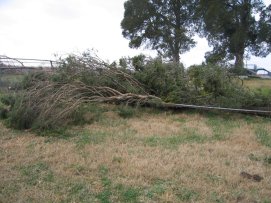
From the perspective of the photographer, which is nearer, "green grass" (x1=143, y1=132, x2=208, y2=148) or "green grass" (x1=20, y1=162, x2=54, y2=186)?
"green grass" (x1=20, y1=162, x2=54, y2=186)

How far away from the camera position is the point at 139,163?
570 cm

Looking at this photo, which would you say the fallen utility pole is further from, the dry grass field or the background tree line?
the background tree line

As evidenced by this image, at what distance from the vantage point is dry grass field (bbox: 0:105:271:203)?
464 centimetres

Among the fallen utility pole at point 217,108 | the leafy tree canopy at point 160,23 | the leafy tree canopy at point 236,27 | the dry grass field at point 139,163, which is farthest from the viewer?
the leafy tree canopy at point 160,23

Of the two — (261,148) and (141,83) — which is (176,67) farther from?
(261,148)

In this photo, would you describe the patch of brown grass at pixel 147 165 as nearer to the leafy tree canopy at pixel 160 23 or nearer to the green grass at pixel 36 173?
the green grass at pixel 36 173

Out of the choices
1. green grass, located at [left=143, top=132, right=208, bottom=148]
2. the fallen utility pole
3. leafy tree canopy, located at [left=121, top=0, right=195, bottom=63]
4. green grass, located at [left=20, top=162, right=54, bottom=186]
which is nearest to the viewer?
green grass, located at [left=20, top=162, right=54, bottom=186]

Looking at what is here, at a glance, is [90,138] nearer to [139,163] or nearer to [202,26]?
[139,163]

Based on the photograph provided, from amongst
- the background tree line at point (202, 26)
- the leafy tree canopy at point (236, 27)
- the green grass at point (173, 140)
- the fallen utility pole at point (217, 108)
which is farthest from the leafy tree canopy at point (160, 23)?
the green grass at point (173, 140)

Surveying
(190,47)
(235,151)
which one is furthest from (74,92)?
(190,47)

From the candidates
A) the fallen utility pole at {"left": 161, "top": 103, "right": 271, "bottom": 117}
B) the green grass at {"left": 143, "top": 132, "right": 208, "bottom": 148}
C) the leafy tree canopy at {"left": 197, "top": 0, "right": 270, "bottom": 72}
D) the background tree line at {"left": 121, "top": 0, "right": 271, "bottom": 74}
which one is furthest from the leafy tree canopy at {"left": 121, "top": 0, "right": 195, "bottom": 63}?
the green grass at {"left": 143, "top": 132, "right": 208, "bottom": 148}

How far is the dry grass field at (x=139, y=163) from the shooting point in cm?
464

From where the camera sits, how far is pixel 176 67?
10.5m

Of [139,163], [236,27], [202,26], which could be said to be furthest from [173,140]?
[202,26]
